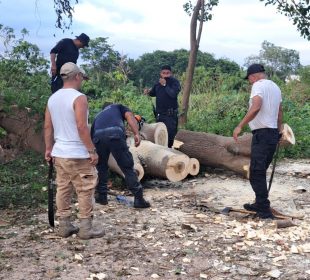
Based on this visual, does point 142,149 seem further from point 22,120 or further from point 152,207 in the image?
point 22,120

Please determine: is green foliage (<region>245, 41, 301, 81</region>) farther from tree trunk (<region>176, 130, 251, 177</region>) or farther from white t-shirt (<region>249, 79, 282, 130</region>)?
white t-shirt (<region>249, 79, 282, 130</region>)

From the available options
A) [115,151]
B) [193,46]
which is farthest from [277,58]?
[115,151]

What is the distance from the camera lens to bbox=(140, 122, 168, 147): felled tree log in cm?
825

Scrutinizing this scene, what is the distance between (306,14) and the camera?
34.0 ft

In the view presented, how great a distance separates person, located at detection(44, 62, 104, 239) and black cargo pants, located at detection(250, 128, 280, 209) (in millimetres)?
1999

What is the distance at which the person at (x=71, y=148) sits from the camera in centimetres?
464

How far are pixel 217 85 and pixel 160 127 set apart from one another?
34.2 feet

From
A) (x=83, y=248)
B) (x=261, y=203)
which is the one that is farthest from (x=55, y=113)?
(x=261, y=203)

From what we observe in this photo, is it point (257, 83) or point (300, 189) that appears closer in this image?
point (257, 83)

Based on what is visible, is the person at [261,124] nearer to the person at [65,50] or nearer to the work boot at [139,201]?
the work boot at [139,201]

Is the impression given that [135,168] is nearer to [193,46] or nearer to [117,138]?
[117,138]

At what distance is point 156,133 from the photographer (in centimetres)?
825

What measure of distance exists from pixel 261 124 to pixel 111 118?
185 cm

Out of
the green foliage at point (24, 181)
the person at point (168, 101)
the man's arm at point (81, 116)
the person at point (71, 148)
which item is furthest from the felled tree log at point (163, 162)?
the man's arm at point (81, 116)
